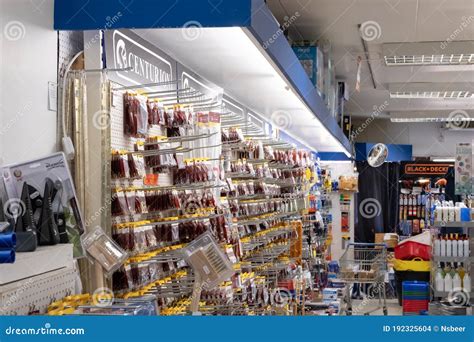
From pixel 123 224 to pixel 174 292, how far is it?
72 centimetres

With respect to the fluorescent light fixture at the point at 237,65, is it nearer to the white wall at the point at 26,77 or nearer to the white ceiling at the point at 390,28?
the white wall at the point at 26,77

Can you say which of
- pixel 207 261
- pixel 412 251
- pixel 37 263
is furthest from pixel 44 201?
pixel 412 251

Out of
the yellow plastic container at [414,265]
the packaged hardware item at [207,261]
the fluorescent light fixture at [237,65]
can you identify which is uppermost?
the fluorescent light fixture at [237,65]

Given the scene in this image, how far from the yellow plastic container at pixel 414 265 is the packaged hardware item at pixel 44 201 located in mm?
9717

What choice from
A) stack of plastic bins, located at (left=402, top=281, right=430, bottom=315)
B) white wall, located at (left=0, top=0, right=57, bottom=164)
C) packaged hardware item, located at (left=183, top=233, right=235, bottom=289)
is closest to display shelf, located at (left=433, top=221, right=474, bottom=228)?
stack of plastic bins, located at (left=402, top=281, right=430, bottom=315)

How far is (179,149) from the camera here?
4.10 m

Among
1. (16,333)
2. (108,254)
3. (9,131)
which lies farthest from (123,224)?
(16,333)

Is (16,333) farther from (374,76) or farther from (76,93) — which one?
(374,76)

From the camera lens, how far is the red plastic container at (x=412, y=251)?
1205 centimetres

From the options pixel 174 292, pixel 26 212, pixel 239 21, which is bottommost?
pixel 174 292

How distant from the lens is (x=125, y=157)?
12.6 feet

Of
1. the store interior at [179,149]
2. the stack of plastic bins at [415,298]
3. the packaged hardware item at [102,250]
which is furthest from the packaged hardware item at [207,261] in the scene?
the stack of plastic bins at [415,298]

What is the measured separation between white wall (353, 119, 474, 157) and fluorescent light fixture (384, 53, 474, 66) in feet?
35.1

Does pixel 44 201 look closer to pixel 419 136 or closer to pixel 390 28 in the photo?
pixel 390 28
